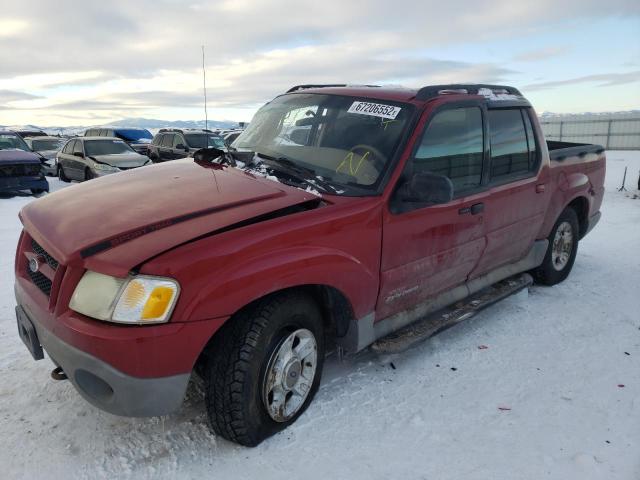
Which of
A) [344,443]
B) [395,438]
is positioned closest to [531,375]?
[395,438]

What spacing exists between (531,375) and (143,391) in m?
2.48

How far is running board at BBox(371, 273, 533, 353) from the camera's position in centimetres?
322

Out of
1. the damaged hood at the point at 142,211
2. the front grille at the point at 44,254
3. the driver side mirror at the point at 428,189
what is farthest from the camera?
the driver side mirror at the point at 428,189

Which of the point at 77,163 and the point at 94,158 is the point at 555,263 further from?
the point at 77,163

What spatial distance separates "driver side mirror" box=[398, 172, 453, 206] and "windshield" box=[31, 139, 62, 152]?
20.2m

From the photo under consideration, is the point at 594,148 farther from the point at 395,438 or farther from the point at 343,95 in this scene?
the point at 395,438

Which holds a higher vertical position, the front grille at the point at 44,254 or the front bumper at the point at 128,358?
the front grille at the point at 44,254

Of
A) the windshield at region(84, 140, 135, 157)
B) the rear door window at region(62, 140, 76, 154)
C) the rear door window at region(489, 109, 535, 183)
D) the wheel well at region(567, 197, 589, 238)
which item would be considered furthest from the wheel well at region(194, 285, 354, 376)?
the rear door window at region(62, 140, 76, 154)

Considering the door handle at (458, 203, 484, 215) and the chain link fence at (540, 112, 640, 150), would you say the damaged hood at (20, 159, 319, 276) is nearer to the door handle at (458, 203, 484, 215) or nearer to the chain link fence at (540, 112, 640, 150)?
the door handle at (458, 203, 484, 215)

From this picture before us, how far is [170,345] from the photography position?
2.16 m

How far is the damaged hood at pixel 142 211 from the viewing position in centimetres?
227

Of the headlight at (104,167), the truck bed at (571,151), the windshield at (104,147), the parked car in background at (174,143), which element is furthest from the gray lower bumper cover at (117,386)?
the parked car in background at (174,143)

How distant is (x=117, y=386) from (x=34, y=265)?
0.97m

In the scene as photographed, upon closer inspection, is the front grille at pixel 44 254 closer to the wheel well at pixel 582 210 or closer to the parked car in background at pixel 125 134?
the wheel well at pixel 582 210
